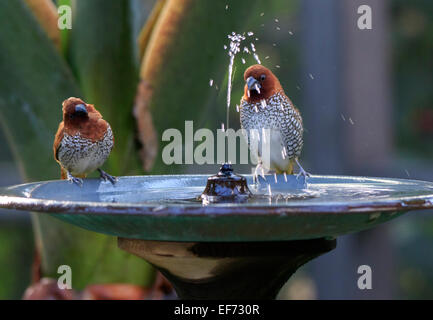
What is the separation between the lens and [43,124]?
8.10ft

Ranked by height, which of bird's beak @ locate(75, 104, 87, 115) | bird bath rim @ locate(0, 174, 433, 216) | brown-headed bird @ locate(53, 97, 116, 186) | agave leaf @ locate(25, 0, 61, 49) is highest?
agave leaf @ locate(25, 0, 61, 49)

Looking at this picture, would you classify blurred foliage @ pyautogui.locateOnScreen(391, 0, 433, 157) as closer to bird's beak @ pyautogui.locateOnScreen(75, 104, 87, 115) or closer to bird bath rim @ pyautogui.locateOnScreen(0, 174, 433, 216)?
bird's beak @ pyautogui.locateOnScreen(75, 104, 87, 115)

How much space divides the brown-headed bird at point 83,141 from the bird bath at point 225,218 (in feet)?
0.84

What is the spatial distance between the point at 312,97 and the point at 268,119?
2.92ft

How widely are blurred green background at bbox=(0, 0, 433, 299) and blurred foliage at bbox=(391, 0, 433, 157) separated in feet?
0.06

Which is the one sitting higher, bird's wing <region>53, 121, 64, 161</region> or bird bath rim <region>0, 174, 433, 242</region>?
bird's wing <region>53, 121, 64, 161</region>

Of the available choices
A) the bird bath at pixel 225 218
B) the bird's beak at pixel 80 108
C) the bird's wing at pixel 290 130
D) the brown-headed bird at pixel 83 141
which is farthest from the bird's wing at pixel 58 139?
the bird's wing at pixel 290 130

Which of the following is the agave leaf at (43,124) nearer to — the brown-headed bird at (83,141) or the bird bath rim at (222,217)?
the brown-headed bird at (83,141)

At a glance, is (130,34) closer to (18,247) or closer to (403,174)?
(403,174)

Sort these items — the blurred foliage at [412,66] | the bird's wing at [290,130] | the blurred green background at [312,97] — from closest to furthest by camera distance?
the blurred green background at [312,97]
the bird's wing at [290,130]
the blurred foliage at [412,66]

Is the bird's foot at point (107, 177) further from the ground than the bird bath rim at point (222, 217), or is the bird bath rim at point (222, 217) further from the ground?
the bird's foot at point (107, 177)

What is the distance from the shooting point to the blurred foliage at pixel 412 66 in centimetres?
596

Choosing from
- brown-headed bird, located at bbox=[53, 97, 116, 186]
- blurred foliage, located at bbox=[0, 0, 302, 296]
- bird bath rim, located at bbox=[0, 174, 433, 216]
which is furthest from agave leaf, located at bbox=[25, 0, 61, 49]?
bird bath rim, located at bbox=[0, 174, 433, 216]

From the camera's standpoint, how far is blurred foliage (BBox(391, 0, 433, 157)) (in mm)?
5965
